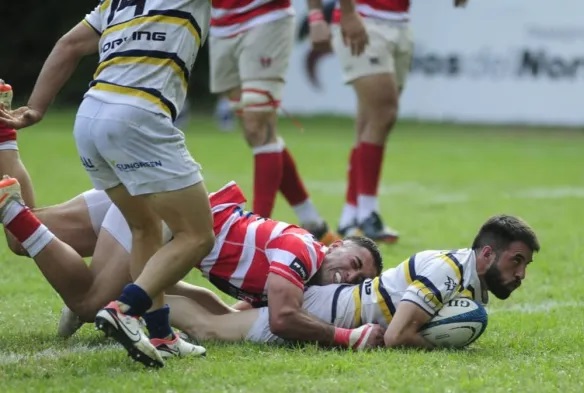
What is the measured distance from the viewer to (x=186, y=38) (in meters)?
4.23

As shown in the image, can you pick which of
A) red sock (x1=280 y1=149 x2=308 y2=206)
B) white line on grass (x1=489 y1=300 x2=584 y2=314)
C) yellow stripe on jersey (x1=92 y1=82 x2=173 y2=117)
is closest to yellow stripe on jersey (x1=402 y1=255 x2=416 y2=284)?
white line on grass (x1=489 y1=300 x2=584 y2=314)

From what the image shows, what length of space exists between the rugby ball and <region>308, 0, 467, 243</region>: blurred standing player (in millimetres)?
3114

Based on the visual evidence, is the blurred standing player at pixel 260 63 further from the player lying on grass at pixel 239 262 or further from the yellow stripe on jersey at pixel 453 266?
the yellow stripe on jersey at pixel 453 266

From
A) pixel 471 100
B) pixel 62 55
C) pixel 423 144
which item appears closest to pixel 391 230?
pixel 62 55

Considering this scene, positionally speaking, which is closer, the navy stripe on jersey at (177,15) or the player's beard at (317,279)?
the navy stripe on jersey at (177,15)

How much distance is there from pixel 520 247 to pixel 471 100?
14311 millimetres

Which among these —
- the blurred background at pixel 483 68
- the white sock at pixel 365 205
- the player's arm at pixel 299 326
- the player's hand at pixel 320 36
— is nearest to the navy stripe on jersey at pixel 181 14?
the player's arm at pixel 299 326

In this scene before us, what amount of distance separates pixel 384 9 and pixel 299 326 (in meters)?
3.91

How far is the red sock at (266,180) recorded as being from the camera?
23.7 ft

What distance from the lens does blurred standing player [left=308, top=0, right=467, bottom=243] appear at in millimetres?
7770

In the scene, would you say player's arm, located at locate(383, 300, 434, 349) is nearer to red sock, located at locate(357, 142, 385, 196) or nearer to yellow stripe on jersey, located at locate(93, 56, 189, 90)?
yellow stripe on jersey, located at locate(93, 56, 189, 90)

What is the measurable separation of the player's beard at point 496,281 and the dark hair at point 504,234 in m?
0.07

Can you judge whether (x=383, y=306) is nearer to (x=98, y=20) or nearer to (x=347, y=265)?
(x=347, y=265)

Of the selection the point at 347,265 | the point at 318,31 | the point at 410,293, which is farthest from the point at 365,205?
the point at 410,293
